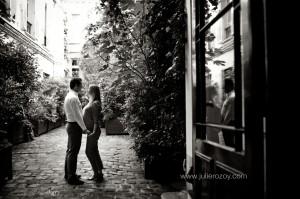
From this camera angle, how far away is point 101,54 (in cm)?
551

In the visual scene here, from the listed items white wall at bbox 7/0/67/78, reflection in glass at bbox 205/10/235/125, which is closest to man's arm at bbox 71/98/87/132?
reflection in glass at bbox 205/10/235/125

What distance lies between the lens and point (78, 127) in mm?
5531

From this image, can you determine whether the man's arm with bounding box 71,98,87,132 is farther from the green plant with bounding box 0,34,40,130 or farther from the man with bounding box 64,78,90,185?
the green plant with bounding box 0,34,40,130

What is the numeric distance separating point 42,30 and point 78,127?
45.6 ft

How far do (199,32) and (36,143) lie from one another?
9.51 meters

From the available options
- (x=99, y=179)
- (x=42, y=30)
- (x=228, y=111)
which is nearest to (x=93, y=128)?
(x=99, y=179)

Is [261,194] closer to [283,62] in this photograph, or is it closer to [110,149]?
[283,62]

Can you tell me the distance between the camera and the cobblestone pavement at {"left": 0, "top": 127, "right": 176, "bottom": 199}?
16.1 ft

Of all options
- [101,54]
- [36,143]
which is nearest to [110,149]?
[36,143]

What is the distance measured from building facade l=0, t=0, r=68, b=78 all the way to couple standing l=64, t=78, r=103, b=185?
21.7 ft

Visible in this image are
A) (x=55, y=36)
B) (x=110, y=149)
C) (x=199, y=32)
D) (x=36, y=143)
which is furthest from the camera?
(x=55, y=36)

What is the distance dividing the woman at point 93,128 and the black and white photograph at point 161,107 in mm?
19

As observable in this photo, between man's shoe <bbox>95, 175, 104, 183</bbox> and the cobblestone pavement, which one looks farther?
man's shoe <bbox>95, 175, 104, 183</bbox>

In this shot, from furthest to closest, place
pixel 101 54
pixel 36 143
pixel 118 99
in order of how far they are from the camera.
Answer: pixel 118 99 < pixel 36 143 < pixel 101 54
